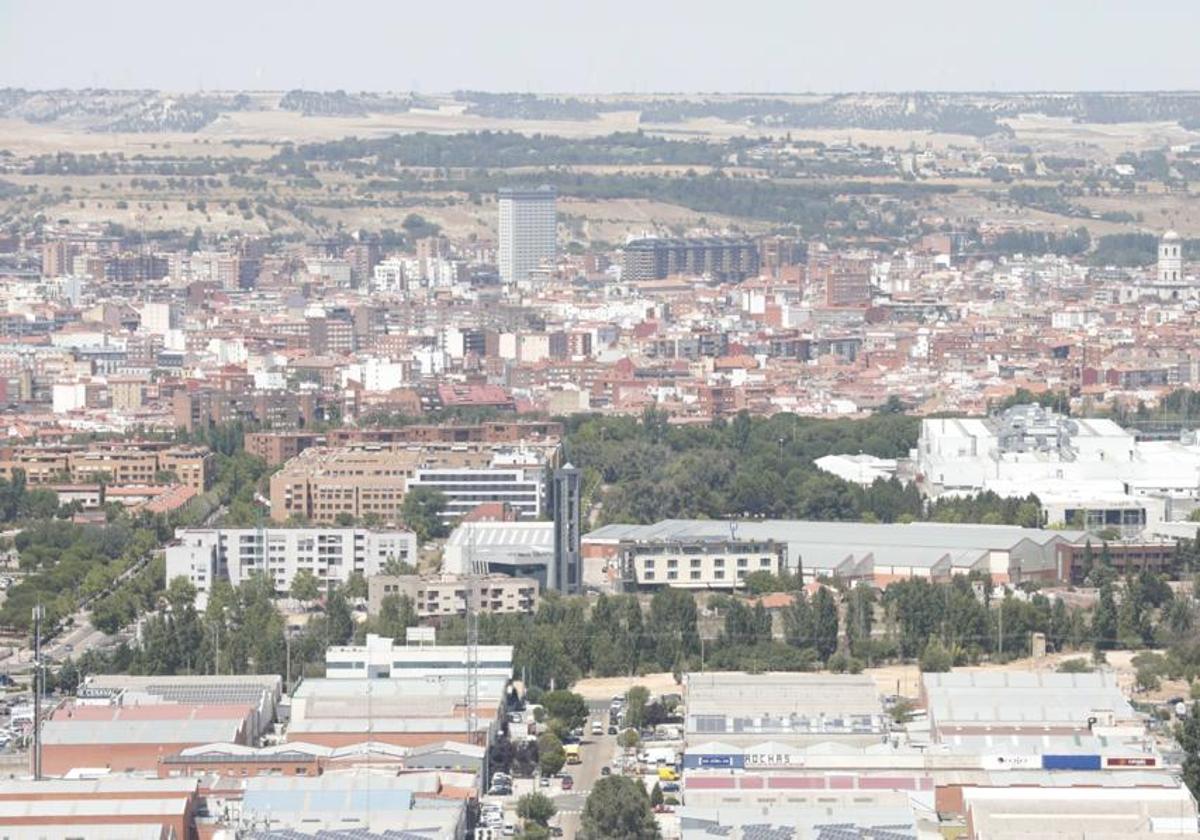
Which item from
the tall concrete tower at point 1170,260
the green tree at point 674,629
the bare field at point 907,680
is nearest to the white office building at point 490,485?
the green tree at point 674,629

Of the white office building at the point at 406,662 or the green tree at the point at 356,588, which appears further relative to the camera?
the green tree at the point at 356,588

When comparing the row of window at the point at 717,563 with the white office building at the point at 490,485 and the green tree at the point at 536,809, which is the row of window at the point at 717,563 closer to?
the white office building at the point at 490,485

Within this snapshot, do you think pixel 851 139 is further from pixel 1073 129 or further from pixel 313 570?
pixel 313 570

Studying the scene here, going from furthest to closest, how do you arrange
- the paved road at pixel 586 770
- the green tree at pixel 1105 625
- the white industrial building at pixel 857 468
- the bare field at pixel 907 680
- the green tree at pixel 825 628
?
the white industrial building at pixel 857 468 < the green tree at pixel 1105 625 < the green tree at pixel 825 628 < the bare field at pixel 907 680 < the paved road at pixel 586 770

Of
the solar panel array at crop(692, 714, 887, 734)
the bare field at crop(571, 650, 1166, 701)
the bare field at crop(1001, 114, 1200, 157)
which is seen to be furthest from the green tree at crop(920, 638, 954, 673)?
the bare field at crop(1001, 114, 1200, 157)

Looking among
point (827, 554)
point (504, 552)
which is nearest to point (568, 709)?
point (504, 552)

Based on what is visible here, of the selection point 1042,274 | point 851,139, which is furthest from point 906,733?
point 851,139
